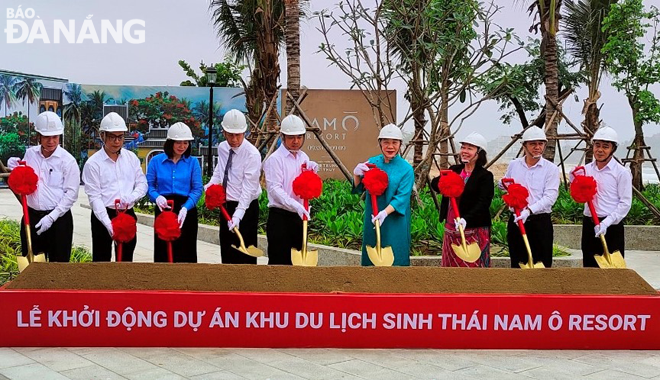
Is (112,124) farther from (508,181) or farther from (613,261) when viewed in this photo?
(613,261)

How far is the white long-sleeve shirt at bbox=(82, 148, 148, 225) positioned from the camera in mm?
5480

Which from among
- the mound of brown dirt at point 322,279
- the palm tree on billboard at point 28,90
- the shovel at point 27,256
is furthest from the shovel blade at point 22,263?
the palm tree on billboard at point 28,90

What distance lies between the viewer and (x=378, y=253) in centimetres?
538

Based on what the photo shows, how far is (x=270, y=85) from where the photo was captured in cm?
1433

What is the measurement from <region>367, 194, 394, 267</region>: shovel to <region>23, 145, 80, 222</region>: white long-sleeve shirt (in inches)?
81.6

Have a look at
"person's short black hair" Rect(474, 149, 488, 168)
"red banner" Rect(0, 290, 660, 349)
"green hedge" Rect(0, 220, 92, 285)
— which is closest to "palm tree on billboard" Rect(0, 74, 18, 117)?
"green hedge" Rect(0, 220, 92, 285)

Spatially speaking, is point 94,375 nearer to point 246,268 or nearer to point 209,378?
point 209,378

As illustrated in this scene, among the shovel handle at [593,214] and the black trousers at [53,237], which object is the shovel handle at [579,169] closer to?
the shovel handle at [593,214]

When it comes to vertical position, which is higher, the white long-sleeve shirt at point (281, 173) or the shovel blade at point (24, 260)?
the white long-sleeve shirt at point (281, 173)

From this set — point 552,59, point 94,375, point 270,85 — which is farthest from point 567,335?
point 270,85

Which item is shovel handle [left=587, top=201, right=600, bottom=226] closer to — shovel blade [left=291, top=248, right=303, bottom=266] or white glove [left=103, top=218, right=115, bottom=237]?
shovel blade [left=291, top=248, right=303, bottom=266]

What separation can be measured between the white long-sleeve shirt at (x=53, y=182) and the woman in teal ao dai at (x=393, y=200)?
2.00m

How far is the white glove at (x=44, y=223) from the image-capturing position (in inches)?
210

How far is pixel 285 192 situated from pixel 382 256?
0.85 metres
